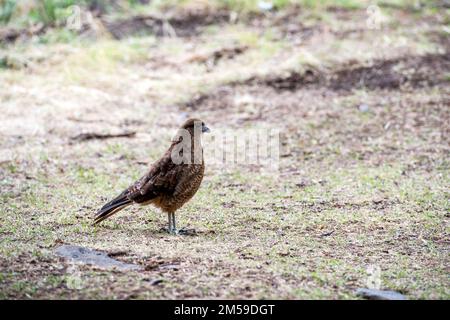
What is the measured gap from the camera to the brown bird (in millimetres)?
6152

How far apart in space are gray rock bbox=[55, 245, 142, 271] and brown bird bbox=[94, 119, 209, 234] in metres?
0.75

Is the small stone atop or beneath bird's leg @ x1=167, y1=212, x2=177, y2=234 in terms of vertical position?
atop

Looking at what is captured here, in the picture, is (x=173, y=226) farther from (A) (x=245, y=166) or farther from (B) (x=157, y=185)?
(A) (x=245, y=166)

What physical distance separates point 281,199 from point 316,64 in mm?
4229

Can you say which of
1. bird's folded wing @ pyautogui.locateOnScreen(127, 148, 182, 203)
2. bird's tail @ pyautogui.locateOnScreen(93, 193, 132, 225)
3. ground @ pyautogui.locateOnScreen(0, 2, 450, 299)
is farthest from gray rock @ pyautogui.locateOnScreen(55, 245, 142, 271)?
bird's folded wing @ pyautogui.locateOnScreen(127, 148, 182, 203)

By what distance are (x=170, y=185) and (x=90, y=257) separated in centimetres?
118

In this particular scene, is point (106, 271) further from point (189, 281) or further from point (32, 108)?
point (32, 108)

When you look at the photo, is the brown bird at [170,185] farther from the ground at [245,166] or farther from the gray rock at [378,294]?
the gray rock at [378,294]

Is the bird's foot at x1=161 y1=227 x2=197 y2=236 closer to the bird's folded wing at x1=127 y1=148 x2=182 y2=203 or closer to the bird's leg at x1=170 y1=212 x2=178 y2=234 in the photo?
the bird's leg at x1=170 y1=212 x2=178 y2=234

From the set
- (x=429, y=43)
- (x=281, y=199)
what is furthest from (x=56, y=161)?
(x=429, y=43)

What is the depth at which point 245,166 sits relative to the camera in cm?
858

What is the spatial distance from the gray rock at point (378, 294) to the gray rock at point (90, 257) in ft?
4.96

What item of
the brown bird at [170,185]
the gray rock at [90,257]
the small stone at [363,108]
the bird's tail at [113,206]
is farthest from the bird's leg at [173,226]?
the small stone at [363,108]
